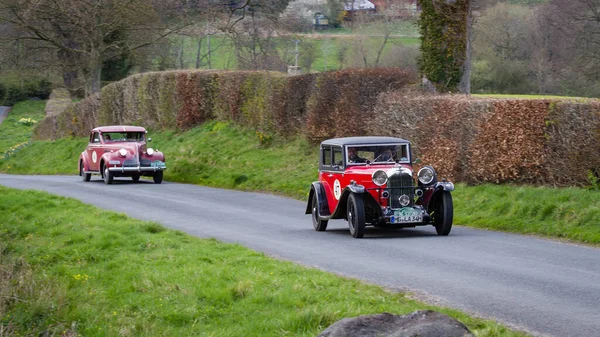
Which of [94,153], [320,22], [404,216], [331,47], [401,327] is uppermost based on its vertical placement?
[320,22]

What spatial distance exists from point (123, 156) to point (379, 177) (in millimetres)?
15133

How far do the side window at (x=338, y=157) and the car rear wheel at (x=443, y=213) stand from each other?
6.16 feet

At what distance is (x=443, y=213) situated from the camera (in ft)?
48.3

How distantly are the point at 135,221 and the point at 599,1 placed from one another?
30317 mm

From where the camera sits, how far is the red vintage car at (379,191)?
14719mm

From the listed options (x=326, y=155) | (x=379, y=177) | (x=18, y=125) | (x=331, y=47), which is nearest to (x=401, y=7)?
(x=331, y=47)

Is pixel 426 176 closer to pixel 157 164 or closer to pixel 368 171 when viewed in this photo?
pixel 368 171

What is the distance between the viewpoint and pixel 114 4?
4088 cm

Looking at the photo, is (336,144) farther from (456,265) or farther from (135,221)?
(456,265)

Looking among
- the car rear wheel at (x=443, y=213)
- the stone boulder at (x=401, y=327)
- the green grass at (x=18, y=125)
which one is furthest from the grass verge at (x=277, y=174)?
the green grass at (x=18, y=125)

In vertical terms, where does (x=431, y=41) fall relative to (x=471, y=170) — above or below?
above

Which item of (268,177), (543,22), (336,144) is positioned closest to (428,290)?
(336,144)

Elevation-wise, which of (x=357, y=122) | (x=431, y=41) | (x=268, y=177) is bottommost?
(x=268, y=177)

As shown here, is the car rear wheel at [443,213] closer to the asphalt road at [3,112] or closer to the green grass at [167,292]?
the green grass at [167,292]
